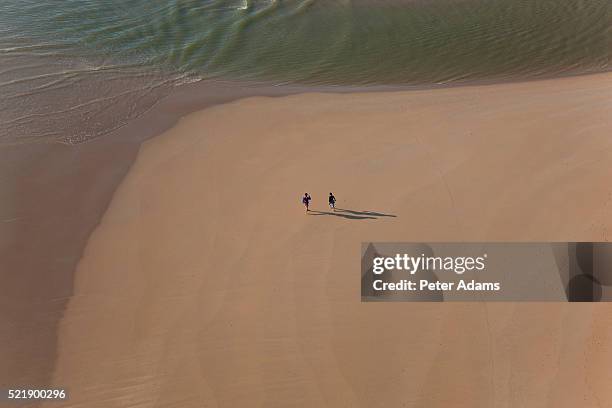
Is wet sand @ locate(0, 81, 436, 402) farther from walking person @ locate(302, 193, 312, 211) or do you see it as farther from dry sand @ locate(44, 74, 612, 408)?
walking person @ locate(302, 193, 312, 211)

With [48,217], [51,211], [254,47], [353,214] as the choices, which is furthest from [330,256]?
[254,47]

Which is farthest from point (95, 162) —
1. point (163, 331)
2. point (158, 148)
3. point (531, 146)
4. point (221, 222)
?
point (531, 146)

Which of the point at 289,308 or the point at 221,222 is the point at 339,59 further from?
the point at 289,308

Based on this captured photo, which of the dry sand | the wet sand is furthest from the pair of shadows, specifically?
the wet sand

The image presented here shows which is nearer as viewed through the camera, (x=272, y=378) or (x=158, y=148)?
(x=272, y=378)

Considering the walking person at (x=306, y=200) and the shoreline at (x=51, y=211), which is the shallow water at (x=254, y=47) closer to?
the shoreline at (x=51, y=211)

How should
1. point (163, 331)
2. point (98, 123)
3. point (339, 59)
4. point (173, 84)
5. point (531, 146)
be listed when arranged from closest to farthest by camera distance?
point (163, 331)
point (531, 146)
point (98, 123)
point (173, 84)
point (339, 59)

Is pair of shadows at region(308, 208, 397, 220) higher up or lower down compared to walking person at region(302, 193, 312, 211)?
lower down
